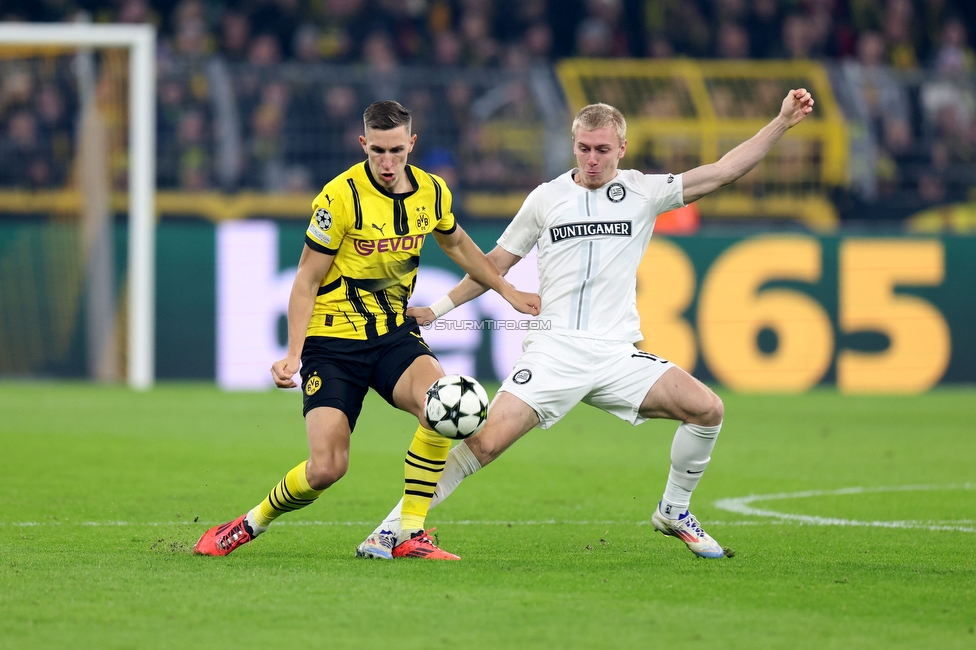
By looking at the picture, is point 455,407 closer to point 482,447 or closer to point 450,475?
point 482,447

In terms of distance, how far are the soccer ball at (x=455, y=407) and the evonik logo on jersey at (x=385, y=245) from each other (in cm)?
62

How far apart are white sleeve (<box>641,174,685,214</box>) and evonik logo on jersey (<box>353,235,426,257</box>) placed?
1089 millimetres

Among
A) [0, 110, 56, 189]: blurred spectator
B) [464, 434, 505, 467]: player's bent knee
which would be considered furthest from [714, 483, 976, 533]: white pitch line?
[0, 110, 56, 189]: blurred spectator

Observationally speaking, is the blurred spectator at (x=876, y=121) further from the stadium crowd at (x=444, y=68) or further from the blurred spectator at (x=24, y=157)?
the blurred spectator at (x=24, y=157)

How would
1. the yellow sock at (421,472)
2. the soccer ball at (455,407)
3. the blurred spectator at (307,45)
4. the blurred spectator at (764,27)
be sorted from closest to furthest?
the soccer ball at (455,407) < the yellow sock at (421,472) < the blurred spectator at (307,45) < the blurred spectator at (764,27)

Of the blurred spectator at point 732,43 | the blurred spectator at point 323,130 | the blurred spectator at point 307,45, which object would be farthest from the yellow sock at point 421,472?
the blurred spectator at point 732,43

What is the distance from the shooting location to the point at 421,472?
234 inches

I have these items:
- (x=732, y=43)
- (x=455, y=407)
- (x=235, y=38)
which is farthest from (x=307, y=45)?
(x=455, y=407)

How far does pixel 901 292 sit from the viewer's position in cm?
1582

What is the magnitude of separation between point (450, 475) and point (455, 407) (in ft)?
1.62

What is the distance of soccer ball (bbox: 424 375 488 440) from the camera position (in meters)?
5.68

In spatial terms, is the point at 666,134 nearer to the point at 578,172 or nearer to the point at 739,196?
the point at 739,196

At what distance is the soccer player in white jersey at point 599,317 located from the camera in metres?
6.03

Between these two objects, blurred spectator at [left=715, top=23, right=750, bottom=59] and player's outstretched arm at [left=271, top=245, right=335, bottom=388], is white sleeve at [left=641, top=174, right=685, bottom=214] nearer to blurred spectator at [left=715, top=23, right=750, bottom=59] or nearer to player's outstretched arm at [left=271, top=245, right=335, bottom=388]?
player's outstretched arm at [left=271, top=245, right=335, bottom=388]
